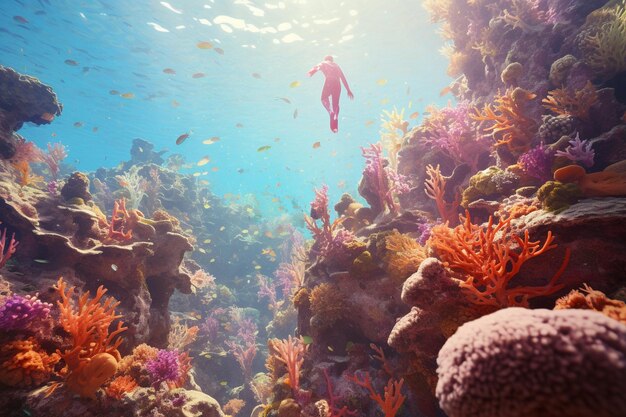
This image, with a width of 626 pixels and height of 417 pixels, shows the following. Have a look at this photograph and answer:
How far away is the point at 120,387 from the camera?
376cm

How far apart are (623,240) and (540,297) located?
92 centimetres

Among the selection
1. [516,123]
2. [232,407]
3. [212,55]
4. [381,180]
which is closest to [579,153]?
[516,123]

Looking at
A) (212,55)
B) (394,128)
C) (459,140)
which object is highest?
(212,55)

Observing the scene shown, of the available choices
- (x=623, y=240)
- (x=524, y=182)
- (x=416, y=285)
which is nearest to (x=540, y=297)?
(x=623, y=240)

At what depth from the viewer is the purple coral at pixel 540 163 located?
4.48 metres

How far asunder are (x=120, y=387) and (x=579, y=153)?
23.6 feet

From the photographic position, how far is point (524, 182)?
4.72 metres

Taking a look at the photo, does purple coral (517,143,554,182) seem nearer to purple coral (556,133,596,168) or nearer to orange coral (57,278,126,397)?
purple coral (556,133,596,168)

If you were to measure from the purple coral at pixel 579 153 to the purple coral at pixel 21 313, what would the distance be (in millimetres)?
7622

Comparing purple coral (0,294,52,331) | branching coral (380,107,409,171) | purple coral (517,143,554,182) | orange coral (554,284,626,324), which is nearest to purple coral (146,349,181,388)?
purple coral (0,294,52,331)

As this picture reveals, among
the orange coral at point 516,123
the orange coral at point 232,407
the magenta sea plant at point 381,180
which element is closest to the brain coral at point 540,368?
the orange coral at point 516,123

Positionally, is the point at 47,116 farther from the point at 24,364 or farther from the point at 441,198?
the point at 441,198

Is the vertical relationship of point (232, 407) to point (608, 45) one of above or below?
below

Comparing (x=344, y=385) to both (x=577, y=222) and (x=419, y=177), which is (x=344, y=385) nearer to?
(x=577, y=222)
